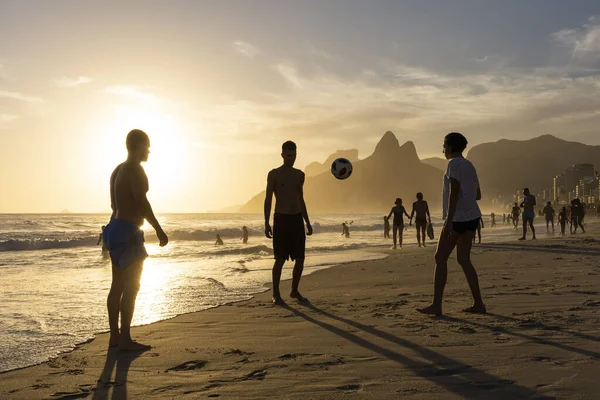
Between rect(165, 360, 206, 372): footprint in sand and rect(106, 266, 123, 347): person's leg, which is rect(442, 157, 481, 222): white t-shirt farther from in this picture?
rect(106, 266, 123, 347): person's leg

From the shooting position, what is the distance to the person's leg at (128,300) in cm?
447

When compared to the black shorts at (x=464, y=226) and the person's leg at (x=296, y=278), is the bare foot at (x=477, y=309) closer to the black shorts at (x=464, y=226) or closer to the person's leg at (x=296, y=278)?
the black shorts at (x=464, y=226)

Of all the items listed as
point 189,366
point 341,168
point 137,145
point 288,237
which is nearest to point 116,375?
point 189,366

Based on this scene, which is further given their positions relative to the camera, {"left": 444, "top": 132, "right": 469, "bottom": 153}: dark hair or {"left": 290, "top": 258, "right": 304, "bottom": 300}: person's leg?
{"left": 290, "top": 258, "right": 304, "bottom": 300}: person's leg

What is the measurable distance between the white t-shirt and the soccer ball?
5.66 meters

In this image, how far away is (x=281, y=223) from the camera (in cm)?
718

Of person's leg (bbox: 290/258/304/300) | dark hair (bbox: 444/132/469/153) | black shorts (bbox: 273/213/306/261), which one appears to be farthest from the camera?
person's leg (bbox: 290/258/304/300)

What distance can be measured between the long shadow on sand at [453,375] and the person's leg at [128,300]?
1903 millimetres

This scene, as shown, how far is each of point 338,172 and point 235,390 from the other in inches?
336

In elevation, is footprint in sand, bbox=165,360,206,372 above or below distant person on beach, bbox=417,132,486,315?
below

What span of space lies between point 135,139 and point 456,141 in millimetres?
3426

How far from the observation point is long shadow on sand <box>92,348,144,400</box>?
327 cm

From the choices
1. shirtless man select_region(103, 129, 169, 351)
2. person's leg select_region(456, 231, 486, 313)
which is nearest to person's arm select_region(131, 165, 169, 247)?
shirtless man select_region(103, 129, 169, 351)

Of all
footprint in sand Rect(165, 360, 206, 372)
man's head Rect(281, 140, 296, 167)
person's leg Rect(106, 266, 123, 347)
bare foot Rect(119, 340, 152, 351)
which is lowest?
footprint in sand Rect(165, 360, 206, 372)
